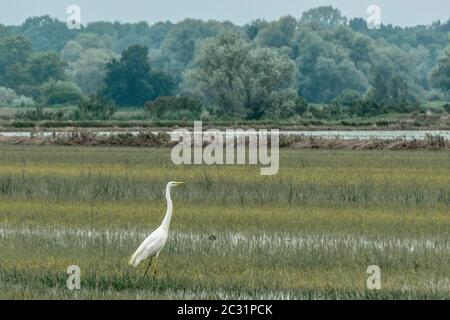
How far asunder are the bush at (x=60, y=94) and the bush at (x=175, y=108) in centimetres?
2811

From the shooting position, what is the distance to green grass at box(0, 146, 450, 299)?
14375mm

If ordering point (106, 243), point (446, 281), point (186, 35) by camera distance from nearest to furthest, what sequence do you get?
1. point (446, 281)
2. point (106, 243)
3. point (186, 35)

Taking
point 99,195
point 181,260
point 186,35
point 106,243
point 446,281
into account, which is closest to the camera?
point 446,281

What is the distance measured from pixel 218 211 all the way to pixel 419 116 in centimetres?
6584

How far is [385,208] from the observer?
924 inches

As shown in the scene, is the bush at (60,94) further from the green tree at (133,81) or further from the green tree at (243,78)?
the green tree at (243,78)

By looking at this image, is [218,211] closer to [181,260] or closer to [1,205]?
[1,205]

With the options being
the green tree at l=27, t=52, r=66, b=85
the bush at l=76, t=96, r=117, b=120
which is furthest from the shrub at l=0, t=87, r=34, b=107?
the bush at l=76, t=96, r=117, b=120

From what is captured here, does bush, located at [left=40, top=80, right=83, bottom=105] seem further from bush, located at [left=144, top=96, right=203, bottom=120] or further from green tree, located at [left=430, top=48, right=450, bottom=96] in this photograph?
green tree, located at [left=430, top=48, right=450, bottom=96]

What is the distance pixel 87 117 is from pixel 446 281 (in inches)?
2857

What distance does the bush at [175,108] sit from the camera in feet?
291

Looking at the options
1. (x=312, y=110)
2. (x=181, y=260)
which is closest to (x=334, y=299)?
(x=181, y=260)

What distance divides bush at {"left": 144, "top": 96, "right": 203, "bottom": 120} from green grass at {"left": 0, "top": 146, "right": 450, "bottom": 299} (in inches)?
2135

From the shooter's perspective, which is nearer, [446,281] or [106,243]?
[446,281]
